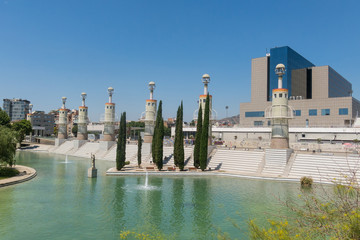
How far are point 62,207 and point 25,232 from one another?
5.38m

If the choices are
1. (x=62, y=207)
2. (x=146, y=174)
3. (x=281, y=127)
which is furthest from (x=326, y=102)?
(x=62, y=207)

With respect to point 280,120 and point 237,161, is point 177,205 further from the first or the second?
point 280,120

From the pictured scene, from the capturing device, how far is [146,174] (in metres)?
37.9

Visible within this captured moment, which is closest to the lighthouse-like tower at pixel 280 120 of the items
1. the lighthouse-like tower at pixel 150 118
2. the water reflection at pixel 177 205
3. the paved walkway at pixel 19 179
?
the water reflection at pixel 177 205

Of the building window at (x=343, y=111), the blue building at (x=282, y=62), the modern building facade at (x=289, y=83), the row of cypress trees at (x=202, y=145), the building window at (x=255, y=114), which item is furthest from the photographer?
the blue building at (x=282, y=62)

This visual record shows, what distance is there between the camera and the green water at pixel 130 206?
17.5m

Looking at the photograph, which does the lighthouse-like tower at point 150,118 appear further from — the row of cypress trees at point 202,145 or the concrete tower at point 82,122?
the concrete tower at point 82,122

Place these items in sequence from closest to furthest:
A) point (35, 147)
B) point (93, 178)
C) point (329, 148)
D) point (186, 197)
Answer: point (186, 197) < point (93, 178) < point (329, 148) < point (35, 147)

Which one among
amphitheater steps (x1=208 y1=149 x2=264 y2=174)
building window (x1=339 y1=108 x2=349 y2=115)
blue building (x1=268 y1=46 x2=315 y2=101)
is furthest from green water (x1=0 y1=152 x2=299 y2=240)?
blue building (x1=268 y1=46 x2=315 y2=101)

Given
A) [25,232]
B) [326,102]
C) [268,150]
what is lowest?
[25,232]

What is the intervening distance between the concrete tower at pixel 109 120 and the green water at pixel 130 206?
32.5 meters

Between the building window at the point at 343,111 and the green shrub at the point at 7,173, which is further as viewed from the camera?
the building window at the point at 343,111

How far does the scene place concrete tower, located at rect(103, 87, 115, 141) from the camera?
6725 centimetres

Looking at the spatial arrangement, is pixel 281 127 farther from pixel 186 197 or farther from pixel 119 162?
pixel 119 162
